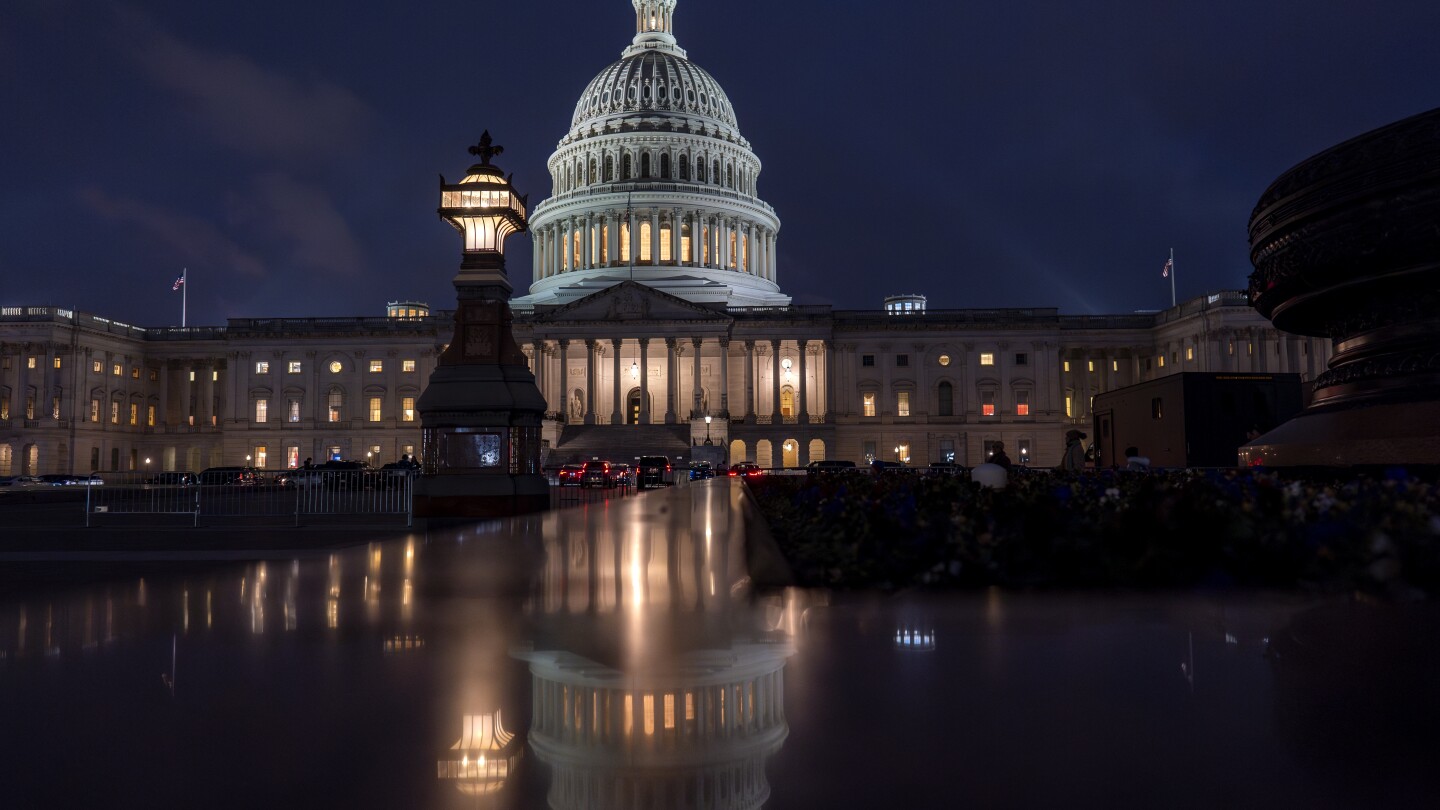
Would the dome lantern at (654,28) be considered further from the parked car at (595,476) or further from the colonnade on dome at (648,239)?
the parked car at (595,476)

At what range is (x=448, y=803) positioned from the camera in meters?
2.23

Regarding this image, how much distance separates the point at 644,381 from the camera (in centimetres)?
9044

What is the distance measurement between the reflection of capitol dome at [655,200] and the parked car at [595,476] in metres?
55.4

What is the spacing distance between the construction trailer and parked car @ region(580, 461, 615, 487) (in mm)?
26807

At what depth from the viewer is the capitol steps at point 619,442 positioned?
81250 millimetres

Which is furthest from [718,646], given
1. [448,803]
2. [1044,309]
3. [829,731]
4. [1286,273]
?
[1044,309]

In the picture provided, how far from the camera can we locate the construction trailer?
98.1ft

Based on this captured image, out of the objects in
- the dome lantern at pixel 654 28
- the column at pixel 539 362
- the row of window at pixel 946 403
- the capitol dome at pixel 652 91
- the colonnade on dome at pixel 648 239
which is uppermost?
the dome lantern at pixel 654 28

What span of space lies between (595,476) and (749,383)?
46.4 m

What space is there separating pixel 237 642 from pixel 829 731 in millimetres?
3288

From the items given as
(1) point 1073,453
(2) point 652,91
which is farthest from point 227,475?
(2) point 652,91

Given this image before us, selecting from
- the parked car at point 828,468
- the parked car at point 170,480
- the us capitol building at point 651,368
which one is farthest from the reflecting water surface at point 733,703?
the us capitol building at point 651,368

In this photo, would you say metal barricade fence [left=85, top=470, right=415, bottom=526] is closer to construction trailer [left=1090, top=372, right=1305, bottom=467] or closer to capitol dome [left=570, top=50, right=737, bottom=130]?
construction trailer [left=1090, top=372, right=1305, bottom=467]

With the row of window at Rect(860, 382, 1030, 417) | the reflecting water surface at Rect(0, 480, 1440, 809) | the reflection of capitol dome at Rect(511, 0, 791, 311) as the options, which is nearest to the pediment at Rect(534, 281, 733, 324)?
the reflection of capitol dome at Rect(511, 0, 791, 311)
